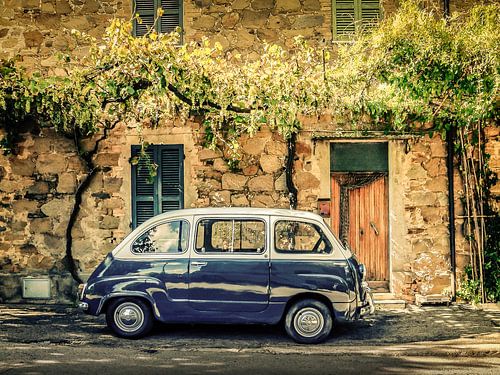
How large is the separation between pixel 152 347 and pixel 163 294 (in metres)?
0.67

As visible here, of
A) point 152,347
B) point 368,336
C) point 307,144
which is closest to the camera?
point 152,347

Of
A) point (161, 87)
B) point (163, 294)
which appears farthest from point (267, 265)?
point (161, 87)

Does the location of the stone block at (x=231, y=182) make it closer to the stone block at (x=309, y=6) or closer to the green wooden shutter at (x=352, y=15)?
the green wooden shutter at (x=352, y=15)

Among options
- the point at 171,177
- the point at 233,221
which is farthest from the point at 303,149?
the point at 233,221

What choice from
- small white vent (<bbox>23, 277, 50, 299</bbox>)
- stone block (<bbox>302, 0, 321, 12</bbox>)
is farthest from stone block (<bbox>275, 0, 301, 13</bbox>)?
small white vent (<bbox>23, 277, 50, 299</bbox>)

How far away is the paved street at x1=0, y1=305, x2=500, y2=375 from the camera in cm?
708

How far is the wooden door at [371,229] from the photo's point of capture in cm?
1124

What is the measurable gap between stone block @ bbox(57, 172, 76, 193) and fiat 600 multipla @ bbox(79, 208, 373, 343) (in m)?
3.19

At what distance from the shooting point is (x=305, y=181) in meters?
11.1

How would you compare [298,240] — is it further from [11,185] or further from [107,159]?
[11,185]

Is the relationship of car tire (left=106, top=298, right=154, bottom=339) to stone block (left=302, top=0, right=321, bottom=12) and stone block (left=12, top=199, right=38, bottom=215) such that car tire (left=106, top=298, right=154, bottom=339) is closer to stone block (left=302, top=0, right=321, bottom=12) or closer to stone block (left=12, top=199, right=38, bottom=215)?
stone block (left=12, top=199, right=38, bottom=215)

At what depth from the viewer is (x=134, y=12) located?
37.2ft

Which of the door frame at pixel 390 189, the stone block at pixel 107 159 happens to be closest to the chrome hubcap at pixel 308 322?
the door frame at pixel 390 189

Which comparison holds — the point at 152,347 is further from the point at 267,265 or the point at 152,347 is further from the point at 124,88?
the point at 124,88
